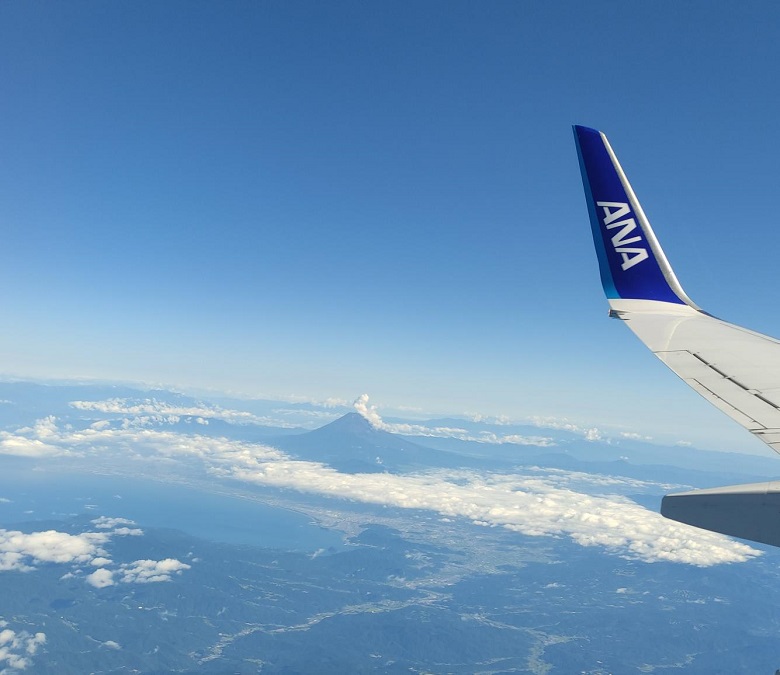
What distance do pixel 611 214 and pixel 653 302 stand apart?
144 cm

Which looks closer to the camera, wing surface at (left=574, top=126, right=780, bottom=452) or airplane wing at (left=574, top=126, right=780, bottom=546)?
airplane wing at (left=574, top=126, right=780, bottom=546)

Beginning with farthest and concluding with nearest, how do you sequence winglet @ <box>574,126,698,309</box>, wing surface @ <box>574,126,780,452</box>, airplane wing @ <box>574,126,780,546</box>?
1. winglet @ <box>574,126,698,309</box>
2. wing surface @ <box>574,126,780,452</box>
3. airplane wing @ <box>574,126,780,546</box>

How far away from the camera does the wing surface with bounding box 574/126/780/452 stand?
532cm

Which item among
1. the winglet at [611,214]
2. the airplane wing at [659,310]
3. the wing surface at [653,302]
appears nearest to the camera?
the airplane wing at [659,310]

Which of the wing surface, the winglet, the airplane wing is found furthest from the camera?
the winglet

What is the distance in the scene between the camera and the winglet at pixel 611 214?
603 cm

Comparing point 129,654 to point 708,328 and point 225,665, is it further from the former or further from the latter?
point 708,328

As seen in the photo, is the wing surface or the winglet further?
the winglet

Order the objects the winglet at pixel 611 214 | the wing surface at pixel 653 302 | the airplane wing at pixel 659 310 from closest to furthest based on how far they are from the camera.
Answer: the airplane wing at pixel 659 310 → the wing surface at pixel 653 302 → the winglet at pixel 611 214

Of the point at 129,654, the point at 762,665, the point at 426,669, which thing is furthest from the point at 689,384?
the point at 762,665

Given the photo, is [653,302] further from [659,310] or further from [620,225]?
[620,225]

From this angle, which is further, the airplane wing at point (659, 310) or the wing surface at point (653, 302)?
the wing surface at point (653, 302)

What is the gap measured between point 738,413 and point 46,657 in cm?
23867

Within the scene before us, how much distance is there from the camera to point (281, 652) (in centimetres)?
18312
